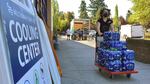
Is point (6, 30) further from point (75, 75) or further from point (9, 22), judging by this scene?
point (75, 75)

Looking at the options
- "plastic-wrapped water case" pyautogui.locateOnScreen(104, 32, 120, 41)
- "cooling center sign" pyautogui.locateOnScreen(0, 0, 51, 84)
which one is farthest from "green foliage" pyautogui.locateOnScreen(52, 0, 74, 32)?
"cooling center sign" pyautogui.locateOnScreen(0, 0, 51, 84)

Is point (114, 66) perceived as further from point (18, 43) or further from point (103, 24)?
point (18, 43)

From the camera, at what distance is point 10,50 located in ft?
6.43

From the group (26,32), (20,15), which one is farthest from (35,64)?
(20,15)

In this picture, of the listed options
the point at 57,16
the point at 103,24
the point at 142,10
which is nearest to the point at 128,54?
the point at 103,24

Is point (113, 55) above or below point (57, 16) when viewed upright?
below

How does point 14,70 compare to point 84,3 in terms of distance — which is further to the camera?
point 84,3

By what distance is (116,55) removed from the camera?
25.1 feet

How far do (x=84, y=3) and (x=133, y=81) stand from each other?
7961 cm

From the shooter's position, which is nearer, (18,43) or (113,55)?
(18,43)

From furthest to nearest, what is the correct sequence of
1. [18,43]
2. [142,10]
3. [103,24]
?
[142,10] < [103,24] < [18,43]

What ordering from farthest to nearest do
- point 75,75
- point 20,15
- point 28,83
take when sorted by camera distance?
1. point 75,75
2. point 20,15
3. point 28,83

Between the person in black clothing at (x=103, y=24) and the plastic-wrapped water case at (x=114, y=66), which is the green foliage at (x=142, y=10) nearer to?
the person in black clothing at (x=103, y=24)

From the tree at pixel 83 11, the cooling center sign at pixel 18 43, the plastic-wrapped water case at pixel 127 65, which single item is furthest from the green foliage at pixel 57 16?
the cooling center sign at pixel 18 43
